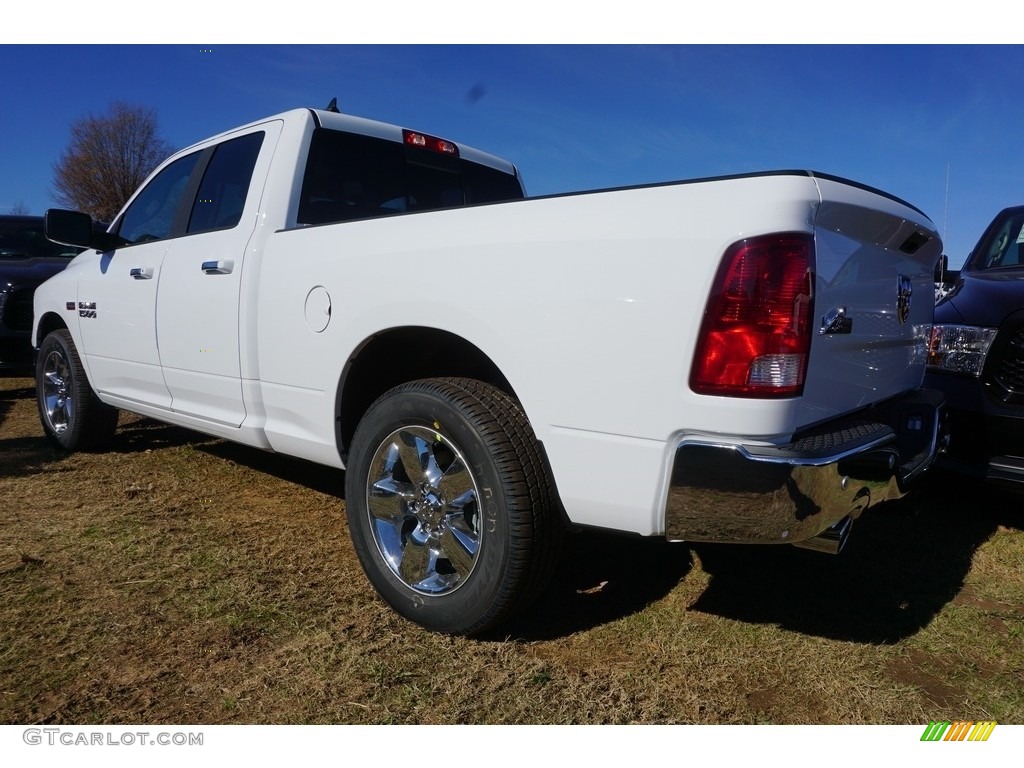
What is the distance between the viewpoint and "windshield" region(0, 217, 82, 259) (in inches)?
325

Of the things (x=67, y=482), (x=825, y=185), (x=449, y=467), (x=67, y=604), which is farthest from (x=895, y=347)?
(x=67, y=482)

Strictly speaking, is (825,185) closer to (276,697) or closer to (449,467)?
(449,467)

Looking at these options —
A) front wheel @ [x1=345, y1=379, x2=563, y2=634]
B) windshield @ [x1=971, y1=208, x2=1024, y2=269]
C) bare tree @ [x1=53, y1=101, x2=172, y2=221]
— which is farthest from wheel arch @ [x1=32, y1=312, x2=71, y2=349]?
bare tree @ [x1=53, y1=101, x2=172, y2=221]

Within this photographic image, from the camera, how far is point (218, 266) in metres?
3.33

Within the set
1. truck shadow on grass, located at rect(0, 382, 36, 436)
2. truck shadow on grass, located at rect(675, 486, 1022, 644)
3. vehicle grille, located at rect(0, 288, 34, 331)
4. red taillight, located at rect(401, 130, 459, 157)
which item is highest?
red taillight, located at rect(401, 130, 459, 157)

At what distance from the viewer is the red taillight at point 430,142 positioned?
12.8ft

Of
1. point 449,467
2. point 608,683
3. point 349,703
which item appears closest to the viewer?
point 349,703

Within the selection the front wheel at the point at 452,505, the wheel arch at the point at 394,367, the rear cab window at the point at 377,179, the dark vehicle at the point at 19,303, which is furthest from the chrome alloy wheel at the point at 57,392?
the front wheel at the point at 452,505

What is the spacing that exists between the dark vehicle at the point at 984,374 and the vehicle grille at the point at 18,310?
7.46 m

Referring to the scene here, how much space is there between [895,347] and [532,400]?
1424mm

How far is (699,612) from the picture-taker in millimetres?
2773

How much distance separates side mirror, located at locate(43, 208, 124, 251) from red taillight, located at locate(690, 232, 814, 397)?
3695 millimetres

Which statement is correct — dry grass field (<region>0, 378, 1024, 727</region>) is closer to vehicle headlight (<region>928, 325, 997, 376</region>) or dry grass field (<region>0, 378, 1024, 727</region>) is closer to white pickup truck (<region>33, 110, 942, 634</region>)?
white pickup truck (<region>33, 110, 942, 634</region>)

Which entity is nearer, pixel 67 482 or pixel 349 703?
pixel 349 703
